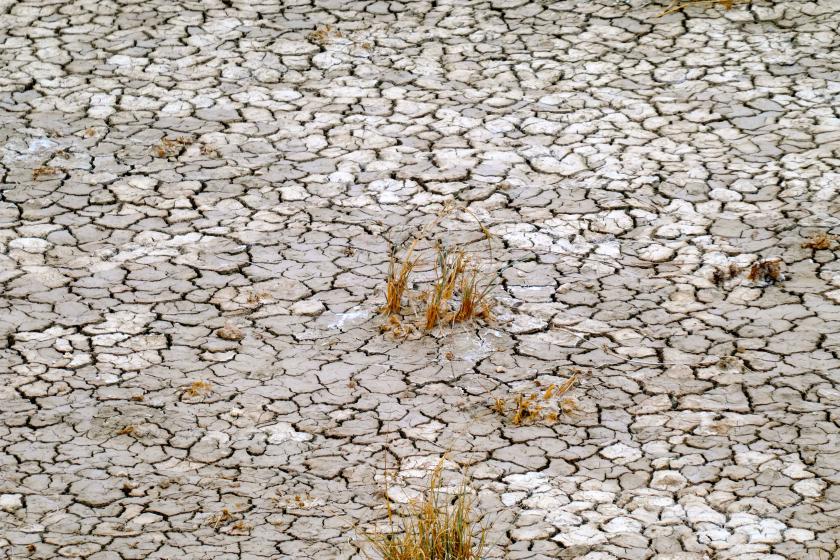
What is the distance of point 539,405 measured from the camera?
5297mm

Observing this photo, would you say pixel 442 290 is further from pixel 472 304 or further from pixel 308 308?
pixel 308 308

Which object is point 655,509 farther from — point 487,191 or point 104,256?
point 104,256

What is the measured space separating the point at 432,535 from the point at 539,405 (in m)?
1.21

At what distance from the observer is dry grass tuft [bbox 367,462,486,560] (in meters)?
4.21

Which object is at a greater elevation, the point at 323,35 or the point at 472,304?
the point at 323,35

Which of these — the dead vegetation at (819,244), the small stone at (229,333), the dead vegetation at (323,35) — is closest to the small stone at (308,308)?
the small stone at (229,333)

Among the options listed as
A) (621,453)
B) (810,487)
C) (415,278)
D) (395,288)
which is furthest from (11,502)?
(810,487)

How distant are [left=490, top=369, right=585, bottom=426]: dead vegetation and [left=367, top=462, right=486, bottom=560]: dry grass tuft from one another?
2.24 feet

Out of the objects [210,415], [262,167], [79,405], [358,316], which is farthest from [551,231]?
[79,405]

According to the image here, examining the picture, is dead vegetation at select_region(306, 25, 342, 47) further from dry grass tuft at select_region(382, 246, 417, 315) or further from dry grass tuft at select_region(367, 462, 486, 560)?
dry grass tuft at select_region(367, 462, 486, 560)

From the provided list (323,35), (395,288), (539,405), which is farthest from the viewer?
(323,35)

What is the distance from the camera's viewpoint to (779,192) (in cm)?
682

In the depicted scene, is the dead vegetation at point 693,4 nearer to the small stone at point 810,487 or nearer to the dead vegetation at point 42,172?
the dead vegetation at point 42,172

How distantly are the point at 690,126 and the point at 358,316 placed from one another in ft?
9.06
